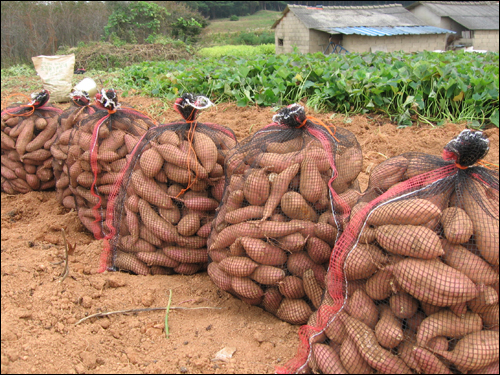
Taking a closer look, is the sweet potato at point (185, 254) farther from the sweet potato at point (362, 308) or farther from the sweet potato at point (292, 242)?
the sweet potato at point (362, 308)

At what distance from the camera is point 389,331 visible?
61.4 inches

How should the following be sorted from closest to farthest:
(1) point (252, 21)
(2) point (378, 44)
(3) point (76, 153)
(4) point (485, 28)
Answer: (3) point (76, 153), (2) point (378, 44), (4) point (485, 28), (1) point (252, 21)

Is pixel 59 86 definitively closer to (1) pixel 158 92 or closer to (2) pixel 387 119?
(1) pixel 158 92

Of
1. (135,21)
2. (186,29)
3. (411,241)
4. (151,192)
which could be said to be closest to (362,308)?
(411,241)

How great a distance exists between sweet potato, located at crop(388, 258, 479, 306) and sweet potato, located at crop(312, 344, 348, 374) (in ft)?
1.36

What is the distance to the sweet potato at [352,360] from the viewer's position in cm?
158

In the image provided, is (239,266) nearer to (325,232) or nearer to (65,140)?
(325,232)

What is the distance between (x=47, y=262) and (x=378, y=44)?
15.8 meters

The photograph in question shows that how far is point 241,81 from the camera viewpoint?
6.66m

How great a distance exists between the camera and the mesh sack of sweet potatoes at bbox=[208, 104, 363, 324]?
206 cm

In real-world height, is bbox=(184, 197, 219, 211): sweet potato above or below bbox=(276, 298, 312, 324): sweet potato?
above

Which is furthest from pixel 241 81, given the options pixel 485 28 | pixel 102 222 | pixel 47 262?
pixel 485 28

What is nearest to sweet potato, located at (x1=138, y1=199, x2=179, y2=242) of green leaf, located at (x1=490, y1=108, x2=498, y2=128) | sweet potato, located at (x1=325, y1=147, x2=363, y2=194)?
sweet potato, located at (x1=325, y1=147, x2=363, y2=194)

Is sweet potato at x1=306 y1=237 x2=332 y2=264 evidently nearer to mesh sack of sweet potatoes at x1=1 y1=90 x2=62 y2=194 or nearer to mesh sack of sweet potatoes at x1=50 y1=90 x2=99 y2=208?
mesh sack of sweet potatoes at x1=50 y1=90 x2=99 y2=208
